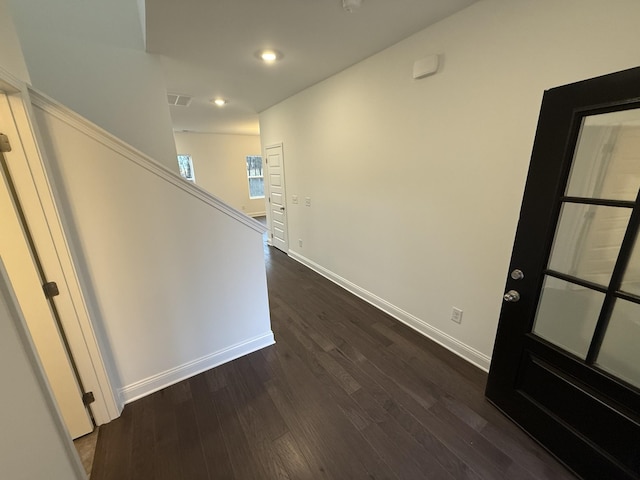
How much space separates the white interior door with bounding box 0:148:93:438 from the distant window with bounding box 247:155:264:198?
744cm

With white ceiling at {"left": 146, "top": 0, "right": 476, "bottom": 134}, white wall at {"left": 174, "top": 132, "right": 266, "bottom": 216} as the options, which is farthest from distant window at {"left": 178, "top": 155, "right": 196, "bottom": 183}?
white ceiling at {"left": 146, "top": 0, "right": 476, "bottom": 134}

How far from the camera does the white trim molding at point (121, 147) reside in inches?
51.2

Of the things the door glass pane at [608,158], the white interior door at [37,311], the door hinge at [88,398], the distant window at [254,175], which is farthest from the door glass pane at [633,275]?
the distant window at [254,175]

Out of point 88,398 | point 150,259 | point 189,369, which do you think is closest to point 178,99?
point 150,259

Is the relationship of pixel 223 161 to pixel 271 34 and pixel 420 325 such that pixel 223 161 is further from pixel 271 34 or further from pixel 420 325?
pixel 420 325

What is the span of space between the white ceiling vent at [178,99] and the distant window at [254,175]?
171 inches

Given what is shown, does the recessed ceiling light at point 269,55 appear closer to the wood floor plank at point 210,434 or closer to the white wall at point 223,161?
the wood floor plank at point 210,434

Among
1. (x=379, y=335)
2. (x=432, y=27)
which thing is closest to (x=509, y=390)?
(x=379, y=335)

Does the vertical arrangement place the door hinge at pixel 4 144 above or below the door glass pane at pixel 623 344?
above

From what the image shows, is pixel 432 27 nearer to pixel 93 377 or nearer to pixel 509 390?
pixel 509 390

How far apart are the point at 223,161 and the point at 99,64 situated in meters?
5.89

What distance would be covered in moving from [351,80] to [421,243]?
6.10 ft

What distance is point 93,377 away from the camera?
62.1 inches

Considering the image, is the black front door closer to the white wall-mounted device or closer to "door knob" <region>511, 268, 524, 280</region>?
"door knob" <region>511, 268, 524, 280</region>
